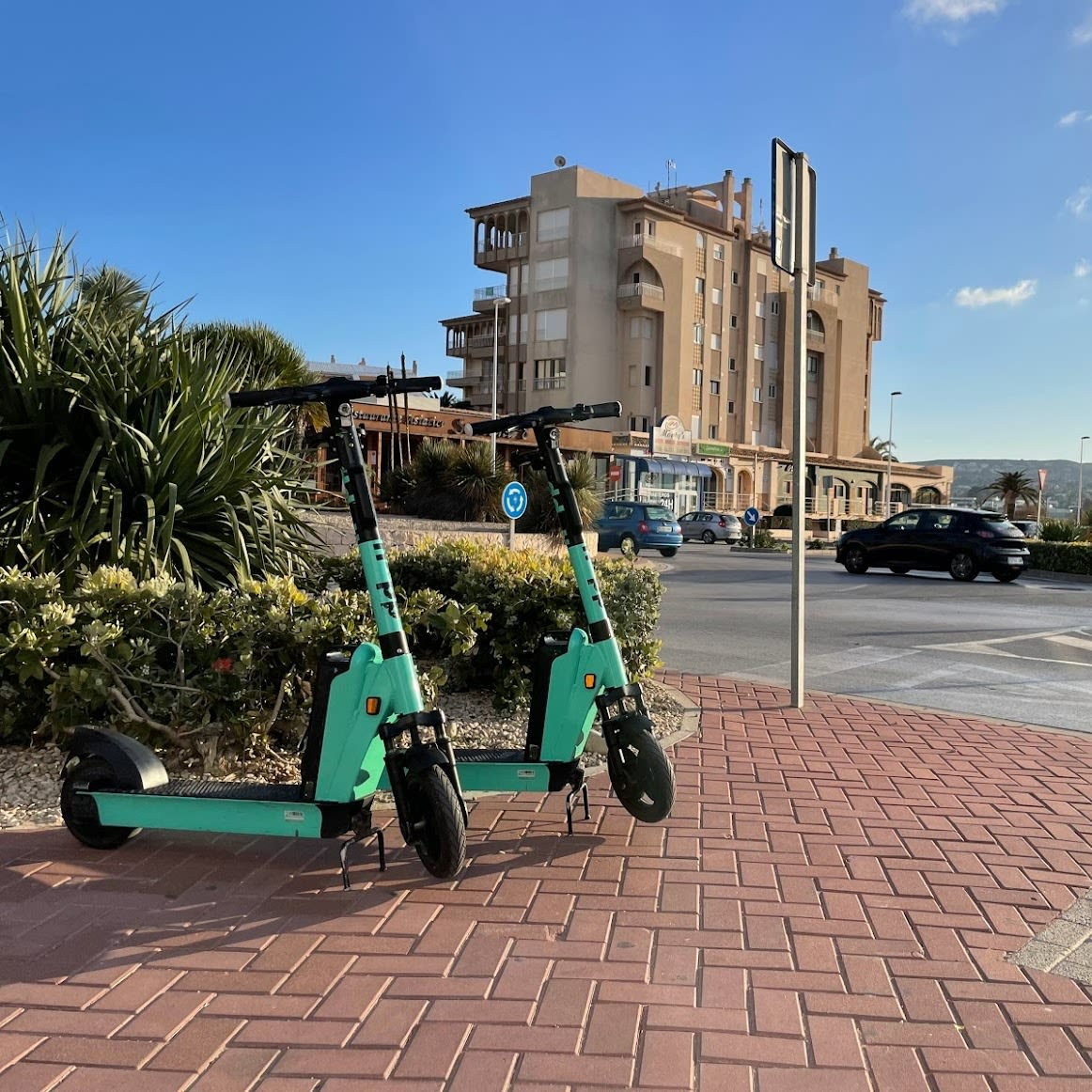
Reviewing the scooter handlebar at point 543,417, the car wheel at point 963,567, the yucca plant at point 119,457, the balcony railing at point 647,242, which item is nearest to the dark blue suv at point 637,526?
the car wheel at point 963,567

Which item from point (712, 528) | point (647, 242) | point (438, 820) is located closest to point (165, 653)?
point (438, 820)

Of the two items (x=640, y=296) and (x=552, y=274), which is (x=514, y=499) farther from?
(x=552, y=274)

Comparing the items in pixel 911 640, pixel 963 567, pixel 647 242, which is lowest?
pixel 911 640

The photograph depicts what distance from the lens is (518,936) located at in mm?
3133

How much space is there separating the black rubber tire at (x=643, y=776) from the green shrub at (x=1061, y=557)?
2161 cm

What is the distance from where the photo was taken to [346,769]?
342cm

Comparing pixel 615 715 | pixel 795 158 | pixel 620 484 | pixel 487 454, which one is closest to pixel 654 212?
pixel 620 484

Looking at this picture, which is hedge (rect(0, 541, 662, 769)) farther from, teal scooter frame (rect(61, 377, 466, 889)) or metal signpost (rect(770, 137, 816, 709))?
metal signpost (rect(770, 137, 816, 709))

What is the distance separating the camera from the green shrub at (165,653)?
434 centimetres

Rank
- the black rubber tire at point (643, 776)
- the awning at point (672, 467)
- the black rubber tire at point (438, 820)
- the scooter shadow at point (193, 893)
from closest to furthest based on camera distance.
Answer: the scooter shadow at point (193, 893)
the black rubber tire at point (438, 820)
the black rubber tire at point (643, 776)
the awning at point (672, 467)

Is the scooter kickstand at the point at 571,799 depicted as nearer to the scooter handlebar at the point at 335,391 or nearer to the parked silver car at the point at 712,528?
the scooter handlebar at the point at 335,391

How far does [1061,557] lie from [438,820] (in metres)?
23.5

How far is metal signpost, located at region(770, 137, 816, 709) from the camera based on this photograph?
660 centimetres

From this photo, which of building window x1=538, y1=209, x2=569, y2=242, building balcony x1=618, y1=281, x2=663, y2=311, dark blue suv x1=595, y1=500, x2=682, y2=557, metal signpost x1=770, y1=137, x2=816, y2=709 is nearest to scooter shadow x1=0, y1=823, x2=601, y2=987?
metal signpost x1=770, y1=137, x2=816, y2=709
